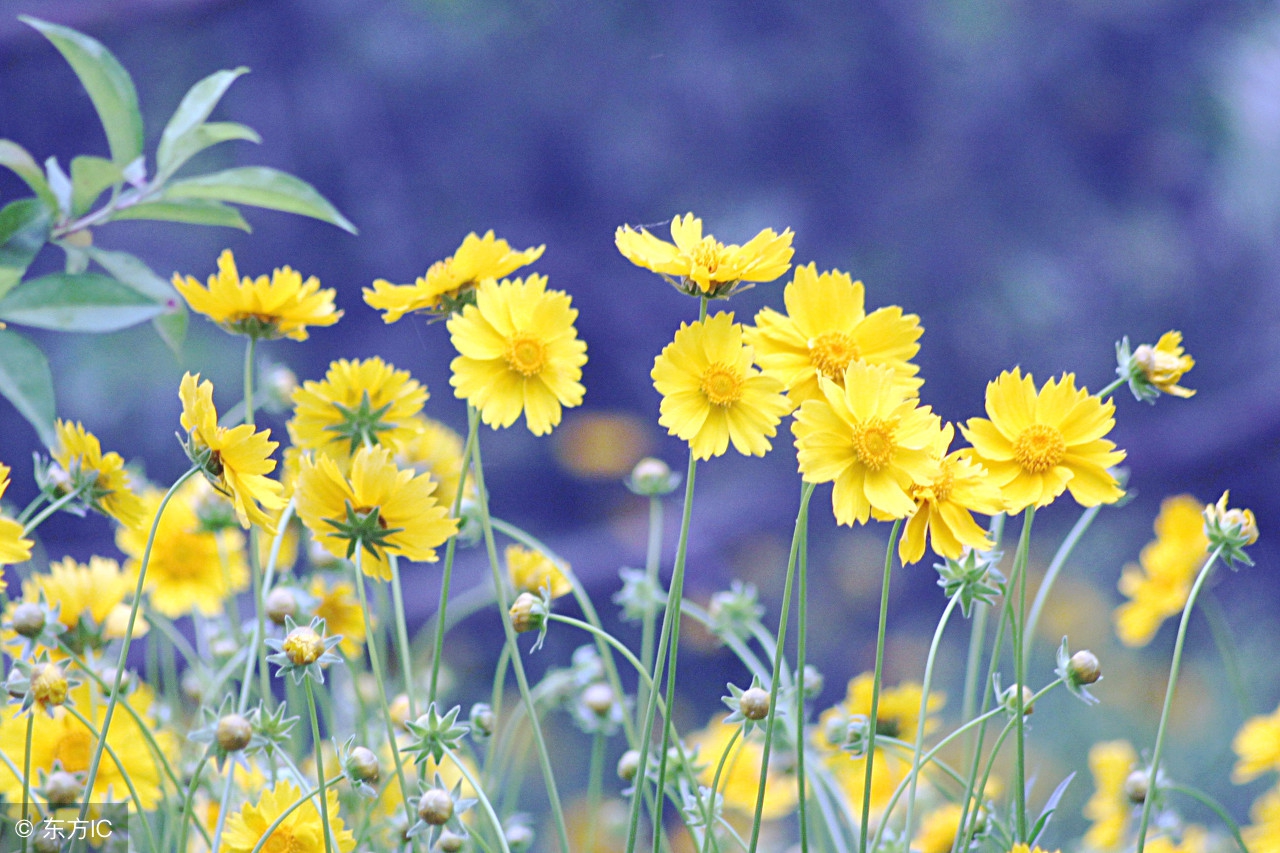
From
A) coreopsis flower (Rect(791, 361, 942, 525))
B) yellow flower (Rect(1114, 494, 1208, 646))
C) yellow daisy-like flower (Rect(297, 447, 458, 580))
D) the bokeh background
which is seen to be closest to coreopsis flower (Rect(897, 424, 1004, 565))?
coreopsis flower (Rect(791, 361, 942, 525))

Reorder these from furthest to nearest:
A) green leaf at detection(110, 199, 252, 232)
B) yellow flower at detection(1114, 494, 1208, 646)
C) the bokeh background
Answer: the bokeh background, yellow flower at detection(1114, 494, 1208, 646), green leaf at detection(110, 199, 252, 232)

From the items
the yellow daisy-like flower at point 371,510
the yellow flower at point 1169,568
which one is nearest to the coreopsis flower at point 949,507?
the yellow daisy-like flower at point 371,510

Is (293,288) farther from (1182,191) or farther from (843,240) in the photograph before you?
(1182,191)

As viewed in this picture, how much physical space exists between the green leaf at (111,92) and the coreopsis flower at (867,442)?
0.86ft

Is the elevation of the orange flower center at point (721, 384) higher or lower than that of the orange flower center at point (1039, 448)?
higher

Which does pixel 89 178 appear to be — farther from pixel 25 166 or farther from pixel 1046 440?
pixel 1046 440

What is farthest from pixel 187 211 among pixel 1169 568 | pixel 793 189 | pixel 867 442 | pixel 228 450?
pixel 793 189

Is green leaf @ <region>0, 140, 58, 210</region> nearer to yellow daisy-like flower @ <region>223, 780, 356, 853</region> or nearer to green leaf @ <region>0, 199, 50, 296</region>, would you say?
green leaf @ <region>0, 199, 50, 296</region>

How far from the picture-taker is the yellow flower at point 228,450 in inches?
11.2

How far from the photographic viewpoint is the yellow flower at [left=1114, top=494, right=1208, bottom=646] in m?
0.49

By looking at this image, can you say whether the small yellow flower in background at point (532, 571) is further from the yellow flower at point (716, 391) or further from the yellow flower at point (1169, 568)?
the yellow flower at point (1169, 568)

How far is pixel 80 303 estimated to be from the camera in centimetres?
36

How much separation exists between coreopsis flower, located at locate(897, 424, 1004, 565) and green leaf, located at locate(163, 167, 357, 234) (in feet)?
0.72

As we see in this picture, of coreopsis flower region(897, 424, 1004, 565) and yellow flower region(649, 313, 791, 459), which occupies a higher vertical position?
yellow flower region(649, 313, 791, 459)
